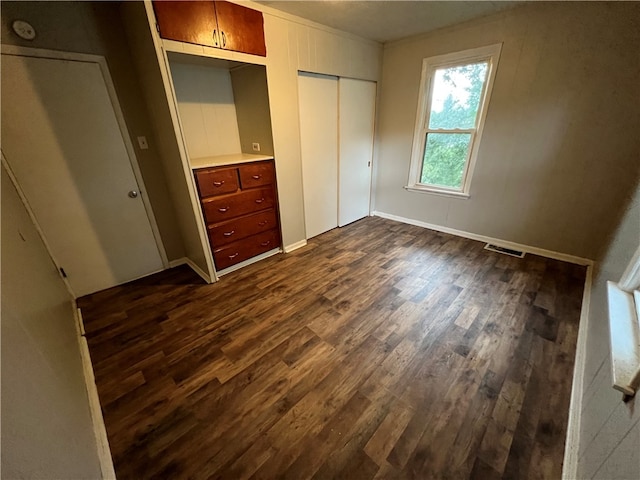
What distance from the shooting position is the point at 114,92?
214cm

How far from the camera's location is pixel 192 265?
282 centimetres

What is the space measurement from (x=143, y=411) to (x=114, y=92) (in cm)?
246

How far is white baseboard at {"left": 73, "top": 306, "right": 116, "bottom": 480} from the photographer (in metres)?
1.15

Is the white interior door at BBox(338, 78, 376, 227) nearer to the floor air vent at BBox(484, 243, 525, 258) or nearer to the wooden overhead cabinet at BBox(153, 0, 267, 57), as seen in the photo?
the wooden overhead cabinet at BBox(153, 0, 267, 57)

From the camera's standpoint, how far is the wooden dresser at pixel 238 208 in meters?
2.32

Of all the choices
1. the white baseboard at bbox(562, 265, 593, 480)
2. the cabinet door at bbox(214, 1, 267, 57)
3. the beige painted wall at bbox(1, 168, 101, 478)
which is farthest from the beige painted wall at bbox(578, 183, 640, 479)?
the cabinet door at bbox(214, 1, 267, 57)

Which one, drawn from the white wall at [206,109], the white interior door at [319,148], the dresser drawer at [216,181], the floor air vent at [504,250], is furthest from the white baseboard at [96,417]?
the floor air vent at [504,250]

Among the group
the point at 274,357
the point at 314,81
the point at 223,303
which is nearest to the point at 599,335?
the point at 274,357

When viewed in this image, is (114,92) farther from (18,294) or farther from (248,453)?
(248,453)

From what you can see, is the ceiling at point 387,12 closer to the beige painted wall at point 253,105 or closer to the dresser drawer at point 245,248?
the beige painted wall at point 253,105

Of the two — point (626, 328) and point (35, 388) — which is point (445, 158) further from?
point (35, 388)

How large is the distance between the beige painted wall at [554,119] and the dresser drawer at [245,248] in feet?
8.10

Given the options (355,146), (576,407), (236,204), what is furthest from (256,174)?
(576,407)

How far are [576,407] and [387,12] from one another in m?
3.30
